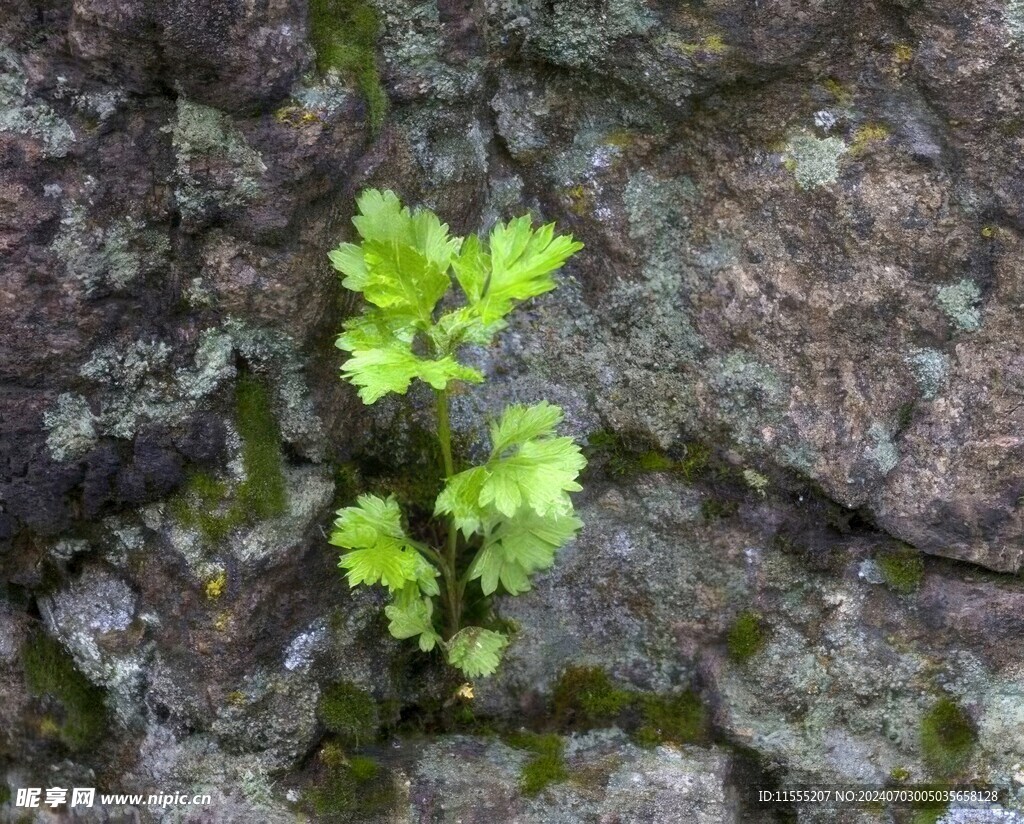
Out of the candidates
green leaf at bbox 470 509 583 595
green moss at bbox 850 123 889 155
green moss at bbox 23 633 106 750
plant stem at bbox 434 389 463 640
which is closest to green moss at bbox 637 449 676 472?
green leaf at bbox 470 509 583 595

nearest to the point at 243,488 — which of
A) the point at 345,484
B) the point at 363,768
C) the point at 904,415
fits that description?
the point at 345,484

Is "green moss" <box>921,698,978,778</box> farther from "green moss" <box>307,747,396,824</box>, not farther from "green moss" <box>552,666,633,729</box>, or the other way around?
"green moss" <box>307,747,396,824</box>

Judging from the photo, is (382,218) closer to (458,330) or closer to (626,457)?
(458,330)

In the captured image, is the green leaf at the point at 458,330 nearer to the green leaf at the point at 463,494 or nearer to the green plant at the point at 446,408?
the green plant at the point at 446,408

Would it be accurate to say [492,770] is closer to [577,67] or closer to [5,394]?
[5,394]

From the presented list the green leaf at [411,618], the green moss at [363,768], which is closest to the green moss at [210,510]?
the green leaf at [411,618]

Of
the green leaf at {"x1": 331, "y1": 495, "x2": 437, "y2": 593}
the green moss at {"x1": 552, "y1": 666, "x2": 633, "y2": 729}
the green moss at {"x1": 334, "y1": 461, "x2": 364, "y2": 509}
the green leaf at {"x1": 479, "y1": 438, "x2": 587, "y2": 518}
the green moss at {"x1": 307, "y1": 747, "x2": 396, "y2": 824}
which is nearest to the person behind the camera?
the green leaf at {"x1": 479, "y1": 438, "x2": 587, "y2": 518}

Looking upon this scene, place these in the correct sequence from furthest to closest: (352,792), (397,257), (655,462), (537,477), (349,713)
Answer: (655,462), (349,713), (352,792), (537,477), (397,257)
